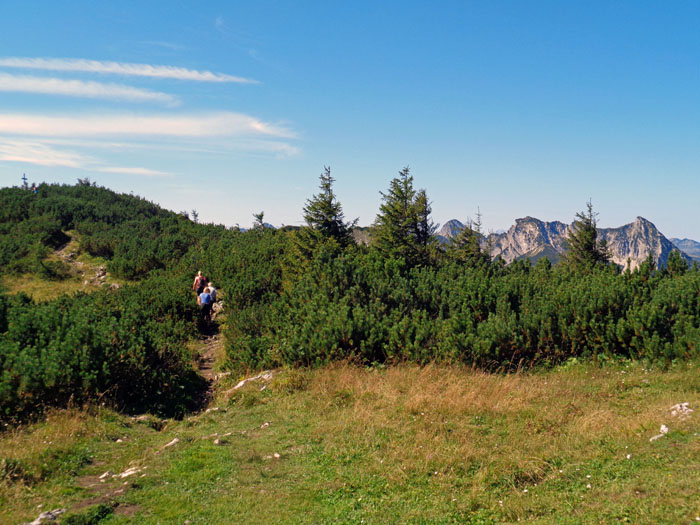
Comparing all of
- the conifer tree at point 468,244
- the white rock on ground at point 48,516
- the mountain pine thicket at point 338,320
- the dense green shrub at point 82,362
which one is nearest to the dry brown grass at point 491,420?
the mountain pine thicket at point 338,320

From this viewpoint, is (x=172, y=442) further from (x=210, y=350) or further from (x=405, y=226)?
(x=405, y=226)

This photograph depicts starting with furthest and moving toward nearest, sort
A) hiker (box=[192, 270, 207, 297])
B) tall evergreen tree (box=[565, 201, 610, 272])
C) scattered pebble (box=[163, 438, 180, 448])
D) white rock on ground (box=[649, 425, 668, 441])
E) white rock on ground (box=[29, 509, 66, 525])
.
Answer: tall evergreen tree (box=[565, 201, 610, 272]), hiker (box=[192, 270, 207, 297]), scattered pebble (box=[163, 438, 180, 448]), white rock on ground (box=[649, 425, 668, 441]), white rock on ground (box=[29, 509, 66, 525])

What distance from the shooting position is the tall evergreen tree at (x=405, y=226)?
21630mm

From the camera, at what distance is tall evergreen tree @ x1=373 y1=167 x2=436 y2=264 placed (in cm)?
2163

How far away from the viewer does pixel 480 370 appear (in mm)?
10070

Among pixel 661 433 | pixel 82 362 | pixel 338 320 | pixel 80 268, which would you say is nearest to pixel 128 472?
pixel 82 362

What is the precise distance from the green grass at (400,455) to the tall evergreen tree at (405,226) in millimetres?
12684

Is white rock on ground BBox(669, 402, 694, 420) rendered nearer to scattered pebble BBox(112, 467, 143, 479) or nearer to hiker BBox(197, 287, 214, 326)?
scattered pebble BBox(112, 467, 143, 479)

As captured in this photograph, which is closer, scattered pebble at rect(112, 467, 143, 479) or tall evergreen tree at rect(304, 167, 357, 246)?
scattered pebble at rect(112, 467, 143, 479)

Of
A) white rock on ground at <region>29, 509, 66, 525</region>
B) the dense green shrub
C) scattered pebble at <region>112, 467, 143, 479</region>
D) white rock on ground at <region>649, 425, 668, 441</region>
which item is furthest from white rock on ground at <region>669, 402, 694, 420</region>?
the dense green shrub

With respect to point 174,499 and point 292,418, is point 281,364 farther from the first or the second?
point 174,499

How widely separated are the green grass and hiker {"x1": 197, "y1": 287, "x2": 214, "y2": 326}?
8.27 m

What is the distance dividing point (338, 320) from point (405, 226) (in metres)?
11.8

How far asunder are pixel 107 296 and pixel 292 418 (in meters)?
11.7
